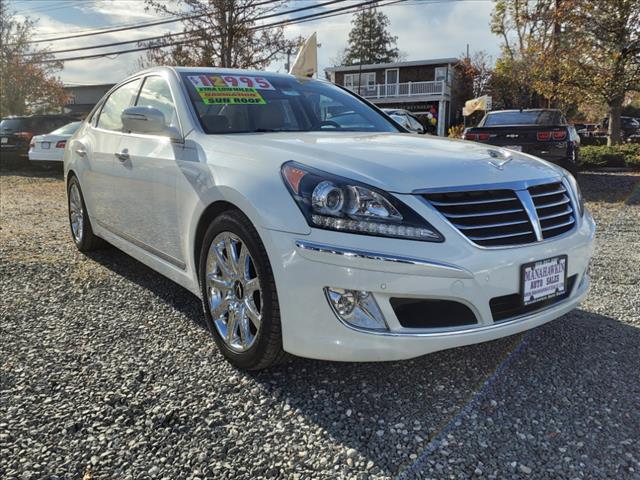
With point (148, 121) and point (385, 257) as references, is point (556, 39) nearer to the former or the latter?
point (148, 121)

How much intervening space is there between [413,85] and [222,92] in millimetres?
33064

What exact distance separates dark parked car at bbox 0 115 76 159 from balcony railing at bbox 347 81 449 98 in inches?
863

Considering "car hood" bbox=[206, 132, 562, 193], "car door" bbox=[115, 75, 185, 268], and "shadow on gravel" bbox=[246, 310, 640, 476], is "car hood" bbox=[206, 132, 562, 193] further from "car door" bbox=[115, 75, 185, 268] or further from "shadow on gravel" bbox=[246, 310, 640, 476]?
"shadow on gravel" bbox=[246, 310, 640, 476]

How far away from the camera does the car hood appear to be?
2260 millimetres

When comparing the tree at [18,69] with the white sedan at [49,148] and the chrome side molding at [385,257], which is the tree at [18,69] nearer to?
the white sedan at [49,148]

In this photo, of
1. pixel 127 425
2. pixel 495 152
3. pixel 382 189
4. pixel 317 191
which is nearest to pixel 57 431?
pixel 127 425

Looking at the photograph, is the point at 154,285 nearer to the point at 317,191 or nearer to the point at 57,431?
the point at 57,431

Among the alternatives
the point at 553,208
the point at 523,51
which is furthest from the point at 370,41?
the point at 553,208

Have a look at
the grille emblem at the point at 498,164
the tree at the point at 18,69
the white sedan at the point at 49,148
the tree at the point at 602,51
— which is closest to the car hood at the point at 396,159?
the grille emblem at the point at 498,164

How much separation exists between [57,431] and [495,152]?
7.99 feet

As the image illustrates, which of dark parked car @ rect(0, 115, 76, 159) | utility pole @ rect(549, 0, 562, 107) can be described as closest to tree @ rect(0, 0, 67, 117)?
dark parked car @ rect(0, 115, 76, 159)

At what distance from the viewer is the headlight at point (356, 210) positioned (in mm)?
2131

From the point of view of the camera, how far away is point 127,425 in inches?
86.9

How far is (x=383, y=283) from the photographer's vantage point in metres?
2.10
